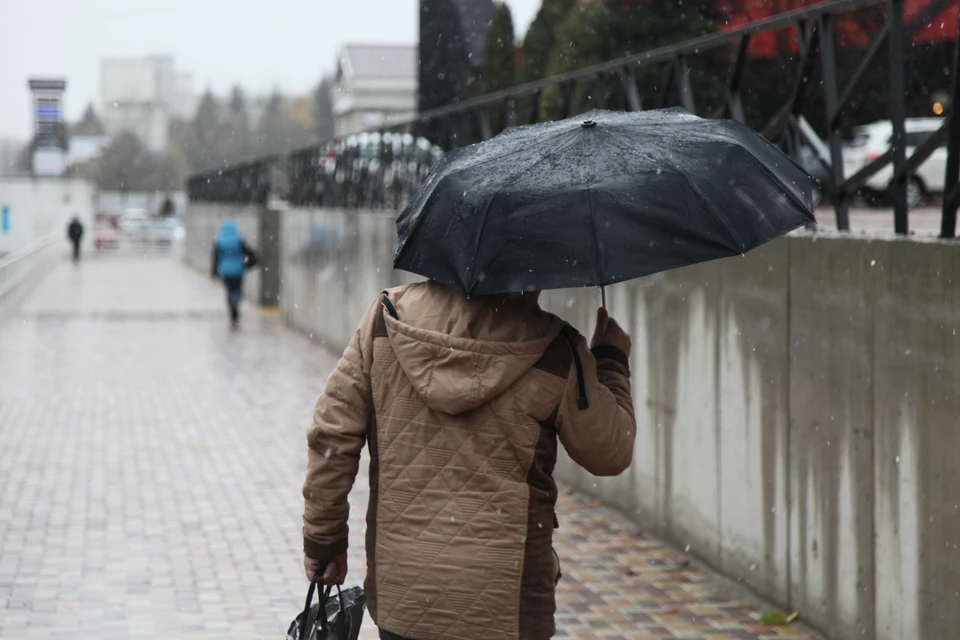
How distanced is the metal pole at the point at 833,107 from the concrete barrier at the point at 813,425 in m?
0.40

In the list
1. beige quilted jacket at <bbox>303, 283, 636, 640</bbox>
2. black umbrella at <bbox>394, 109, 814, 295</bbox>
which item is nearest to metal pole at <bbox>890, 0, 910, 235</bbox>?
black umbrella at <bbox>394, 109, 814, 295</bbox>

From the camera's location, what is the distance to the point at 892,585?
5414mm

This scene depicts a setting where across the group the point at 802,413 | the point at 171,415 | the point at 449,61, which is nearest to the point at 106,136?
the point at 449,61

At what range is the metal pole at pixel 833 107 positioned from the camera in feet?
21.4

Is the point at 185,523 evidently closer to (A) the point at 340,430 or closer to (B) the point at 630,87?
(B) the point at 630,87

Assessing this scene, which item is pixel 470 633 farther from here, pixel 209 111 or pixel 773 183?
pixel 209 111

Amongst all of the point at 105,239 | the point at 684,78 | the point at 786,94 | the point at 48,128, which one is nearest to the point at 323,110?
the point at 105,239

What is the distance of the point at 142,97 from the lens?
111188 mm

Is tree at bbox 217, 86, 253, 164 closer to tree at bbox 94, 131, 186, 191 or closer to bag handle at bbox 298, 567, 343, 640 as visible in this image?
tree at bbox 94, 131, 186, 191

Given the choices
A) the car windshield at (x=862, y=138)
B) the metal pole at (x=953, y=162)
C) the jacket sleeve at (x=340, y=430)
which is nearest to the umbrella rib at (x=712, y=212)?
the jacket sleeve at (x=340, y=430)

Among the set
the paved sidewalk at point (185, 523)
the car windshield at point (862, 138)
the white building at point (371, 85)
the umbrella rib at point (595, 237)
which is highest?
the white building at point (371, 85)

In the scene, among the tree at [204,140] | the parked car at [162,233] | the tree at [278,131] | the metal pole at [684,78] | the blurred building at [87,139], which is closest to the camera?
the metal pole at [684,78]

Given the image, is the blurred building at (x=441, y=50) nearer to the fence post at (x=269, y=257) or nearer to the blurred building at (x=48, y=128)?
the fence post at (x=269, y=257)

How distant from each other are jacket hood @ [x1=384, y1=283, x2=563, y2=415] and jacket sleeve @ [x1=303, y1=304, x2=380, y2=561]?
0.41 ft
